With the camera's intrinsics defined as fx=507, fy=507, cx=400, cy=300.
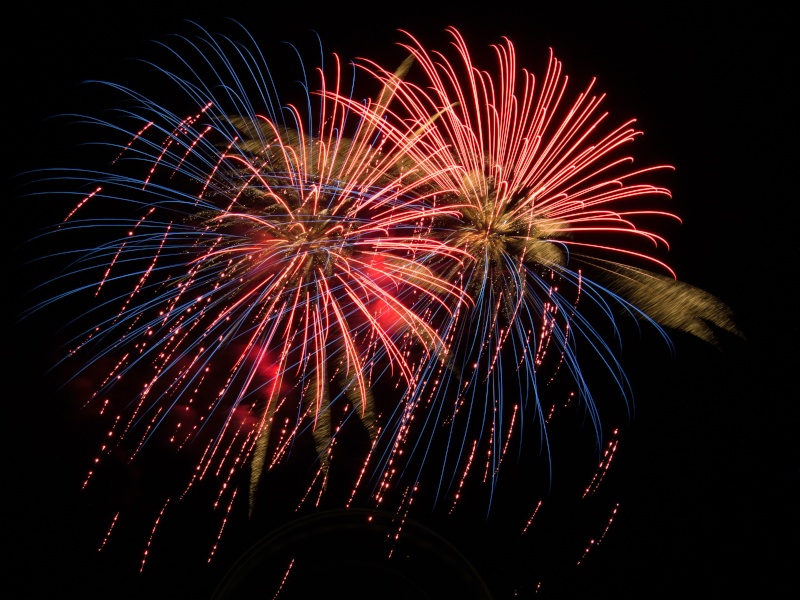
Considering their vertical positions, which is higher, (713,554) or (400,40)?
(400,40)

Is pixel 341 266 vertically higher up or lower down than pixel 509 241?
lower down

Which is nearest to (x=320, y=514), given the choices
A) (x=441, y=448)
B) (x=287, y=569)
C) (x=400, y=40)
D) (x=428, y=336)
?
(x=287, y=569)

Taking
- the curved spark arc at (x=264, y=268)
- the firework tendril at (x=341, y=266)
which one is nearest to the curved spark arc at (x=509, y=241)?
the firework tendril at (x=341, y=266)

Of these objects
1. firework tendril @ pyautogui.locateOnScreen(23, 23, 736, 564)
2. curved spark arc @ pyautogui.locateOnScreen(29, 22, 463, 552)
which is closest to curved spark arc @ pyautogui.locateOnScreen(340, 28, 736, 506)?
firework tendril @ pyautogui.locateOnScreen(23, 23, 736, 564)

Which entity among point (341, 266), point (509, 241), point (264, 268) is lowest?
point (264, 268)

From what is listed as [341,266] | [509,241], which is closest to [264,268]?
[341,266]

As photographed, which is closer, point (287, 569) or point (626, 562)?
point (287, 569)

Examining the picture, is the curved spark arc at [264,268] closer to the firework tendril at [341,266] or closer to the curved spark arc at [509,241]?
the firework tendril at [341,266]

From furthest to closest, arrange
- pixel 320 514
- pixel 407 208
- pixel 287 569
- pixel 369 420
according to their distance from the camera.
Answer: pixel 369 420, pixel 320 514, pixel 287 569, pixel 407 208

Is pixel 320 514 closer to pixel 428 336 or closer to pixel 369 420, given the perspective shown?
pixel 369 420

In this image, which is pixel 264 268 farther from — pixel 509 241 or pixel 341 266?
pixel 509 241

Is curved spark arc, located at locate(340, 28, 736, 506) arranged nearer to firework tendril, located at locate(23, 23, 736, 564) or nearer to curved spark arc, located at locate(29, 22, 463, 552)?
firework tendril, located at locate(23, 23, 736, 564)
